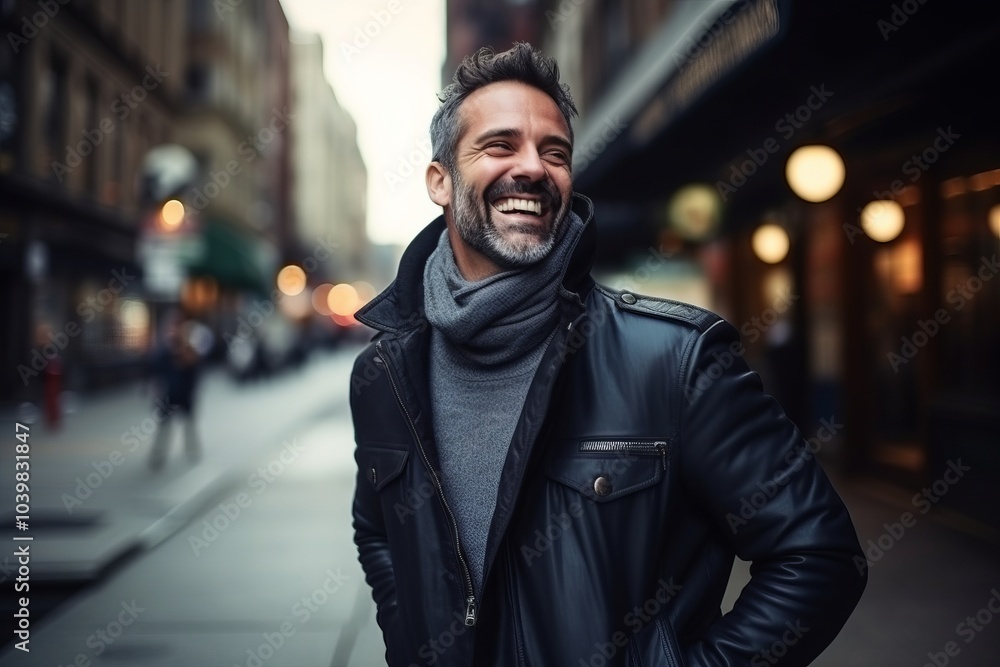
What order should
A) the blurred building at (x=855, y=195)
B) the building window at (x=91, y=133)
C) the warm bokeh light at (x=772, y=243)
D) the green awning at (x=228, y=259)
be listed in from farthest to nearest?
the green awning at (x=228, y=259), the building window at (x=91, y=133), the warm bokeh light at (x=772, y=243), the blurred building at (x=855, y=195)

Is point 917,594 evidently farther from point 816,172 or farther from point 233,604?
point 233,604

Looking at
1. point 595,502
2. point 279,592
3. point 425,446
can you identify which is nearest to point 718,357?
point 595,502

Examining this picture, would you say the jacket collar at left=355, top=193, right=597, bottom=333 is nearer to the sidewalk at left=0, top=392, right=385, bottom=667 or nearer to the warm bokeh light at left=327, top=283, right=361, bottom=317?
the sidewalk at left=0, top=392, right=385, bottom=667

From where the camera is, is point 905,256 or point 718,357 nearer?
point 718,357

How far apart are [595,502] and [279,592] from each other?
491 cm

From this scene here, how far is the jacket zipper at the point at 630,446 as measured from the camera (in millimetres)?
1670

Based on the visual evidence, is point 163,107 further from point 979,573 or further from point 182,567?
point 979,573

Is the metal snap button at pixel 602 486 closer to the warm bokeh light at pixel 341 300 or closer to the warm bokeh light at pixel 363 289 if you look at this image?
the warm bokeh light at pixel 341 300

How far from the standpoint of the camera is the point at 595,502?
1.66 metres

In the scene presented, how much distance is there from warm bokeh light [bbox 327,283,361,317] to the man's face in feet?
267

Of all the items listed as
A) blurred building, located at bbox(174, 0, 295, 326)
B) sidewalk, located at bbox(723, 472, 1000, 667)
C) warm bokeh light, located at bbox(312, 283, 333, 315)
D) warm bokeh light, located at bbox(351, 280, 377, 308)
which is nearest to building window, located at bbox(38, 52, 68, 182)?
blurred building, located at bbox(174, 0, 295, 326)

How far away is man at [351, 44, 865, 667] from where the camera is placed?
5.36 ft

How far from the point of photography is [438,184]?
215 centimetres

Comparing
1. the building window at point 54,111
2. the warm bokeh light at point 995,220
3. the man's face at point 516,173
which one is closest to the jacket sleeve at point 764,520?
the man's face at point 516,173
